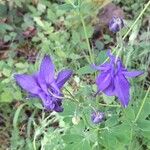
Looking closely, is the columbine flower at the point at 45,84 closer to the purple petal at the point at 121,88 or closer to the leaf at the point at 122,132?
the purple petal at the point at 121,88

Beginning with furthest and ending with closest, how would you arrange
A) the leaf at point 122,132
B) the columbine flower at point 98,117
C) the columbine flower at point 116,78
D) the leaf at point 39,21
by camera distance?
1. the leaf at point 39,21
2. the leaf at point 122,132
3. the columbine flower at point 98,117
4. the columbine flower at point 116,78

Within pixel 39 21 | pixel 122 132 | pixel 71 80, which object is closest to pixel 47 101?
pixel 122 132

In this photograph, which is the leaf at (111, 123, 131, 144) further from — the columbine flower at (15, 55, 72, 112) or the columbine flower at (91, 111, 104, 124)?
the columbine flower at (15, 55, 72, 112)

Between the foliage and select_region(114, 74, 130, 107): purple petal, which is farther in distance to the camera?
the foliage

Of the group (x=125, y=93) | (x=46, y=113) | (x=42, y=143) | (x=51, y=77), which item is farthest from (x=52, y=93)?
(x=46, y=113)

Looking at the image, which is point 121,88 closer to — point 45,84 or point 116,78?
point 116,78

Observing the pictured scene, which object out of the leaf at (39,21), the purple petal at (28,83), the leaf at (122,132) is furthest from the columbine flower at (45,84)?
the leaf at (39,21)

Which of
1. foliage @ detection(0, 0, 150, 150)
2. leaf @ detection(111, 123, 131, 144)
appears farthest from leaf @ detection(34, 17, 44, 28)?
leaf @ detection(111, 123, 131, 144)

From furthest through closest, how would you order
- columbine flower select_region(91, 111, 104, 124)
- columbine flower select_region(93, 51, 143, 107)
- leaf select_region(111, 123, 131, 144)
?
leaf select_region(111, 123, 131, 144) → columbine flower select_region(91, 111, 104, 124) → columbine flower select_region(93, 51, 143, 107)

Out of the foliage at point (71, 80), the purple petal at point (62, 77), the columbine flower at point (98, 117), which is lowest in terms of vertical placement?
the foliage at point (71, 80)

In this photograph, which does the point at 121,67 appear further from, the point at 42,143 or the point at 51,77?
the point at 42,143
